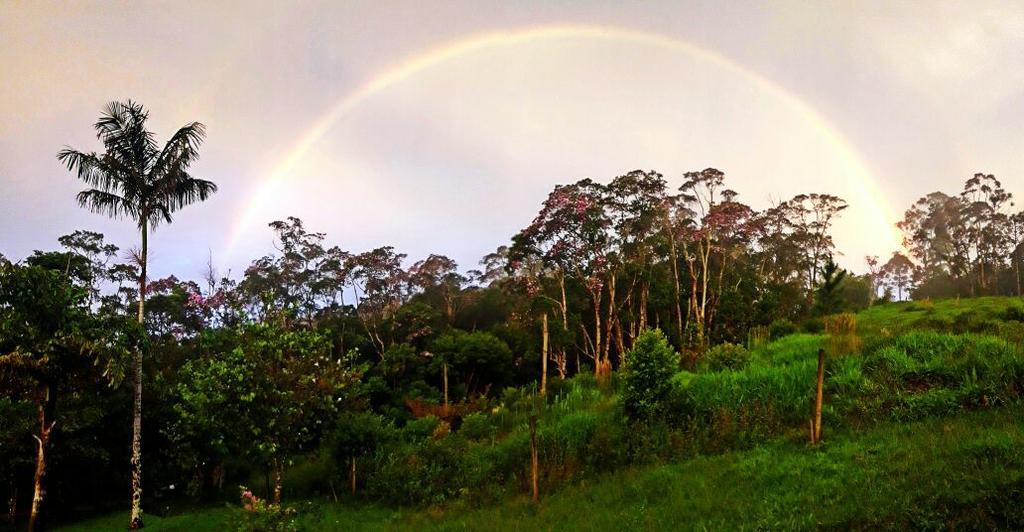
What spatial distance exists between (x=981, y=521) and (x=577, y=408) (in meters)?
13.4

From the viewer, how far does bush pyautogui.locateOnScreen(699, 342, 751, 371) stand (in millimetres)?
20250

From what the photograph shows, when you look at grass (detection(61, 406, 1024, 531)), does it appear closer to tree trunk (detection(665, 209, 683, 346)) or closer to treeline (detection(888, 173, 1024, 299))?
tree trunk (detection(665, 209, 683, 346))

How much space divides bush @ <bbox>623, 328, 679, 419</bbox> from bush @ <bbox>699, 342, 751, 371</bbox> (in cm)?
421

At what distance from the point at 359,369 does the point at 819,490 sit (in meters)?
13.9

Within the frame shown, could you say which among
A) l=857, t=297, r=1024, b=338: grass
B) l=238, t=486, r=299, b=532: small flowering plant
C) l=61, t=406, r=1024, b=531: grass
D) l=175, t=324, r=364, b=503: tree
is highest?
l=857, t=297, r=1024, b=338: grass

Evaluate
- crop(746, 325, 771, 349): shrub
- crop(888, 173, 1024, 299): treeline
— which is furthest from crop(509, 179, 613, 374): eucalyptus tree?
crop(888, 173, 1024, 299): treeline

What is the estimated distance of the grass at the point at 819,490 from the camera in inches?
354

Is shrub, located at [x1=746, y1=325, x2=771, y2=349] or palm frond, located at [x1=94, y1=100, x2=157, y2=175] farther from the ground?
palm frond, located at [x1=94, y1=100, x2=157, y2=175]

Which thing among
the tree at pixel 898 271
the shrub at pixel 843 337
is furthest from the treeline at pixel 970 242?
the shrub at pixel 843 337

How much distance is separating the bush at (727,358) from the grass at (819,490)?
661cm

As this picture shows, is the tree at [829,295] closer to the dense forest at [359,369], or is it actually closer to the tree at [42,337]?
the dense forest at [359,369]

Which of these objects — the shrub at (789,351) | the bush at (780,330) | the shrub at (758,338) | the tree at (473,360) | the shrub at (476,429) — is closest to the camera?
the shrub at (789,351)

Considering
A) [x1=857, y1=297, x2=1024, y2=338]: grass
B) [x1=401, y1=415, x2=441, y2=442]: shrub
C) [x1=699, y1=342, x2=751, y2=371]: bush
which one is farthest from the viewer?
[x1=857, y1=297, x2=1024, y2=338]: grass

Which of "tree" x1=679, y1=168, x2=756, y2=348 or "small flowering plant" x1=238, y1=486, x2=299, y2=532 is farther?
"tree" x1=679, y1=168, x2=756, y2=348
